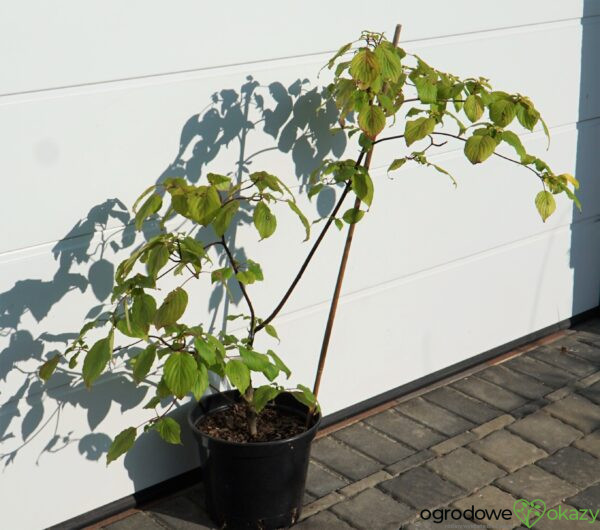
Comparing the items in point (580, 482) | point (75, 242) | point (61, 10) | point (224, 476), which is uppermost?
point (61, 10)

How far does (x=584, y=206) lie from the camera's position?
A: 4758 millimetres

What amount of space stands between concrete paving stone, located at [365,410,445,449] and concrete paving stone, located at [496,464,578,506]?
368 mm

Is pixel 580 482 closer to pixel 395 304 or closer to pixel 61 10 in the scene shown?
pixel 395 304

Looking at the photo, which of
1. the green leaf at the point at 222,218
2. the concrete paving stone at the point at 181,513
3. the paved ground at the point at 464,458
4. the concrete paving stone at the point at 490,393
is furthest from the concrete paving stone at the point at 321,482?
the green leaf at the point at 222,218

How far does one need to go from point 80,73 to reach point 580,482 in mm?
2143

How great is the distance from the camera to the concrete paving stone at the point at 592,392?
4.14m

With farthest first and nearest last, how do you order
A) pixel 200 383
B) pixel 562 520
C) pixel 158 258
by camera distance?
1. pixel 562 520
2. pixel 200 383
3. pixel 158 258

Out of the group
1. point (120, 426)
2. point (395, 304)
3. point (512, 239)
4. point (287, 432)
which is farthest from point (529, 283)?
point (120, 426)

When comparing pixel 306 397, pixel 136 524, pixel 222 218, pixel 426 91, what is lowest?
pixel 136 524

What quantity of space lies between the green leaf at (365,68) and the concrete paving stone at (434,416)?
1553 mm

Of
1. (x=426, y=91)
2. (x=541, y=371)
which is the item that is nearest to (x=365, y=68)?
(x=426, y=91)

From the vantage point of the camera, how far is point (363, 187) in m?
3.11

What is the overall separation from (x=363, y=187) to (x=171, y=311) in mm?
711

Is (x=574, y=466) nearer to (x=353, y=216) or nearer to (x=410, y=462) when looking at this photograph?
(x=410, y=462)
